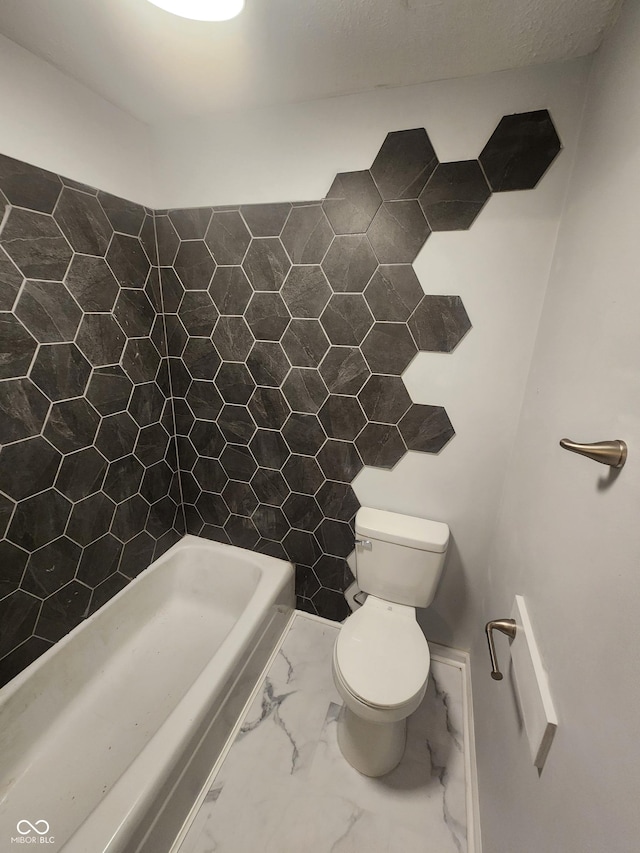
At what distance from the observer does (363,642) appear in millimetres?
1248

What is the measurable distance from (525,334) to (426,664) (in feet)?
3.93

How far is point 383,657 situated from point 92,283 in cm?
Answer: 177

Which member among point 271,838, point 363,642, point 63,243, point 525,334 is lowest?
point 271,838

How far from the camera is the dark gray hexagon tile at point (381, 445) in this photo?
1443 mm

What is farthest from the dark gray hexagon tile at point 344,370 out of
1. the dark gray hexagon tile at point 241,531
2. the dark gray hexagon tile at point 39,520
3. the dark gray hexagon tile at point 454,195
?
the dark gray hexagon tile at point 39,520

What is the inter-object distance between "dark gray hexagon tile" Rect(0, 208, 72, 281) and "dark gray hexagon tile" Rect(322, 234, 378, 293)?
94 cm

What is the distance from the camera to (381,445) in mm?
1474

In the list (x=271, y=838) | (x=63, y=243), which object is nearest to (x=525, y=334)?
(x=63, y=243)

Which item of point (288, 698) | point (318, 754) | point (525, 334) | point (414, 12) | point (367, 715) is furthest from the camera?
point (288, 698)

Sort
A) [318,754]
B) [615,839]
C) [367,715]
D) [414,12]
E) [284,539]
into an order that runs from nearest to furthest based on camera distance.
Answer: [615,839], [414,12], [367,715], [318,754], [284,539]

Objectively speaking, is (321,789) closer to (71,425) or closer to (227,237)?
(71,425)

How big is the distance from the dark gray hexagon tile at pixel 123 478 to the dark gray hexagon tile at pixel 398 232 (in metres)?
1.40

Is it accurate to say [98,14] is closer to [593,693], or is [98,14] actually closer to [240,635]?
[593,693]

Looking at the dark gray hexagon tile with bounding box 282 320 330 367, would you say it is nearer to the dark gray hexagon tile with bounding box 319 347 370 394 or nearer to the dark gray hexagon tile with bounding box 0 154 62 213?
the dark gray hexagon tile with bounding box 319 347 370 394
